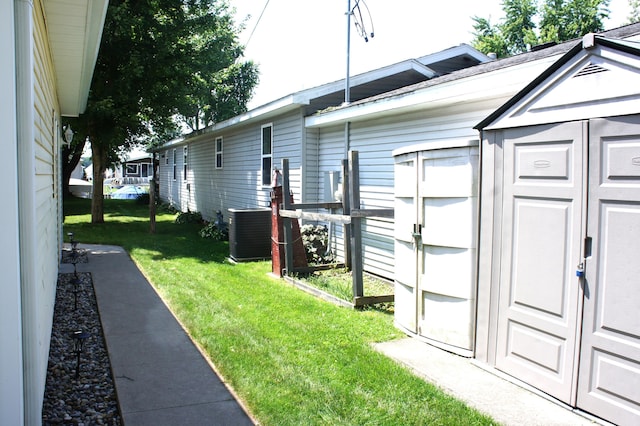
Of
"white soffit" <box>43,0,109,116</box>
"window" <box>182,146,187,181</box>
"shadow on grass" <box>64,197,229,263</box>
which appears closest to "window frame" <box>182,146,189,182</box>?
"window" <box>182,146,187,181</box>

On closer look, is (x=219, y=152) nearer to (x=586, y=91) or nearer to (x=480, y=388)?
(x=480, y=388)

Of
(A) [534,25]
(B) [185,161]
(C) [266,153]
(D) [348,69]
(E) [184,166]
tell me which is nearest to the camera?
(D) [348,69]

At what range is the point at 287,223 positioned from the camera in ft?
26.3

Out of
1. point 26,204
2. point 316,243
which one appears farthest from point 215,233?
point 26,204

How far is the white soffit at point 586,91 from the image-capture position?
10.4ft

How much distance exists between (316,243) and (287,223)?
1751mm

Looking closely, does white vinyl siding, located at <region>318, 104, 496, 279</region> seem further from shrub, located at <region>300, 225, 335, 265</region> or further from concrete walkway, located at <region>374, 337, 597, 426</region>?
concrete walkway, located at <region>374, 337, 597, 426</region>

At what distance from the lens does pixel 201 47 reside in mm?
15836

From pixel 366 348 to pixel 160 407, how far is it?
77.5 inches

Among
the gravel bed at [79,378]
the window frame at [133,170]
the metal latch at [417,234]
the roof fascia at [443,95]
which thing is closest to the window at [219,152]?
the roof fascia at [443,95]

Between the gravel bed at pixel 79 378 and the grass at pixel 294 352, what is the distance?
883 millimetres

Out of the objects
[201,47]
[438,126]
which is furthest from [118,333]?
[201,47]

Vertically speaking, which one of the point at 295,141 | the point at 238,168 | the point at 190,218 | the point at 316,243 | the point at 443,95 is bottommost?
the point at 190,218

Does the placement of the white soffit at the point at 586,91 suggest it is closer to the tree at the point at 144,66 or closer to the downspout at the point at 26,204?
the downspout at the point at 26,204
